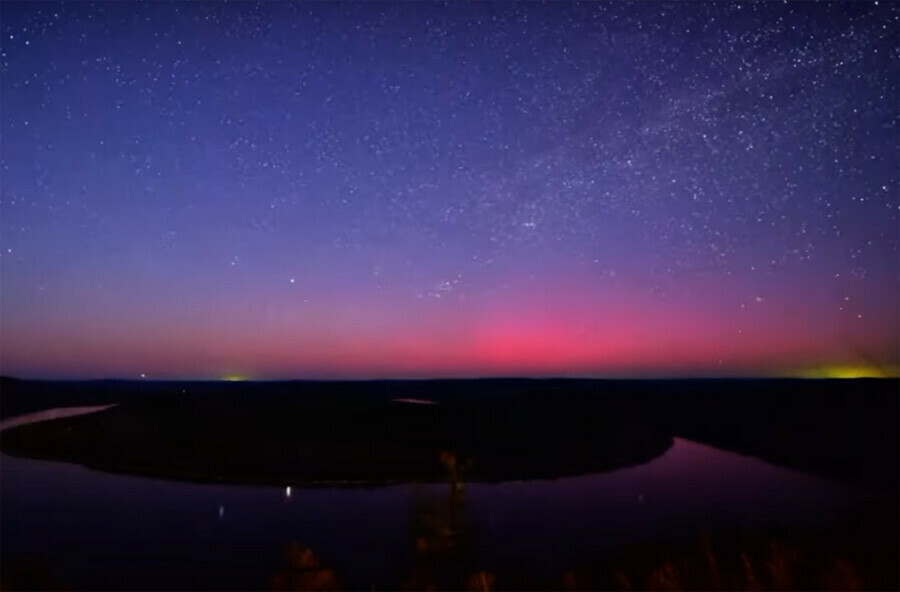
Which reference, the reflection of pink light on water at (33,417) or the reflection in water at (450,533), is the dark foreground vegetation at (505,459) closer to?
the reflection in water at (450,533)

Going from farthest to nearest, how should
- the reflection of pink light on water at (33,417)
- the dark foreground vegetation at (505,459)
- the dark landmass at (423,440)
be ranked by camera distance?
the reflection of pink light on water at (33,417)
the dark landmass at (423,440)
the dark foreground vegetation at (505,459)

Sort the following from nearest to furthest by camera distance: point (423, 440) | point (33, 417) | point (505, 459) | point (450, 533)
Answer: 1. point (450, 533)
2. point (505, 459)
3. point (423, 440)
4. point (33, 417)

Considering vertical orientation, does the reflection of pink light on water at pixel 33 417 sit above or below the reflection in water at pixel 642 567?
below

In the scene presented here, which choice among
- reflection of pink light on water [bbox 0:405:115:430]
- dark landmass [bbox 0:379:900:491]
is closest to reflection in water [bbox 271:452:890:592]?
dark landmass [bbox 0:379:900:491]

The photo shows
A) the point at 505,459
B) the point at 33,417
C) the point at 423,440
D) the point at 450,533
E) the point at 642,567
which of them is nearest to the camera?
the point at 642,567

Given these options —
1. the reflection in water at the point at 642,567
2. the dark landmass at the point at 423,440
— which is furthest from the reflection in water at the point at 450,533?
the dark landmass at the point at 423,440

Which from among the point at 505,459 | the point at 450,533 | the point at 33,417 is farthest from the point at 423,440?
the point at 33,417

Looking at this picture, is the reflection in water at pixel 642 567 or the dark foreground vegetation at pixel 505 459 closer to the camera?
the reflection in water at pixel 642 567

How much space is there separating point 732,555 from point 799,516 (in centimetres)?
1000

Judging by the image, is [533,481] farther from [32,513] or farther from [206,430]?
[206,430]

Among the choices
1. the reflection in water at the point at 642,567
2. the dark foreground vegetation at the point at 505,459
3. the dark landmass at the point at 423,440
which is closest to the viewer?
the reflection in water at the point at 642,567

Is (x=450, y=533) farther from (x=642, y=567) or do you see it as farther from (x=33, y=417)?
(x=33, y=417)

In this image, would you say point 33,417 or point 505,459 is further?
point 33,417

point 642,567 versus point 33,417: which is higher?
point 642,567
